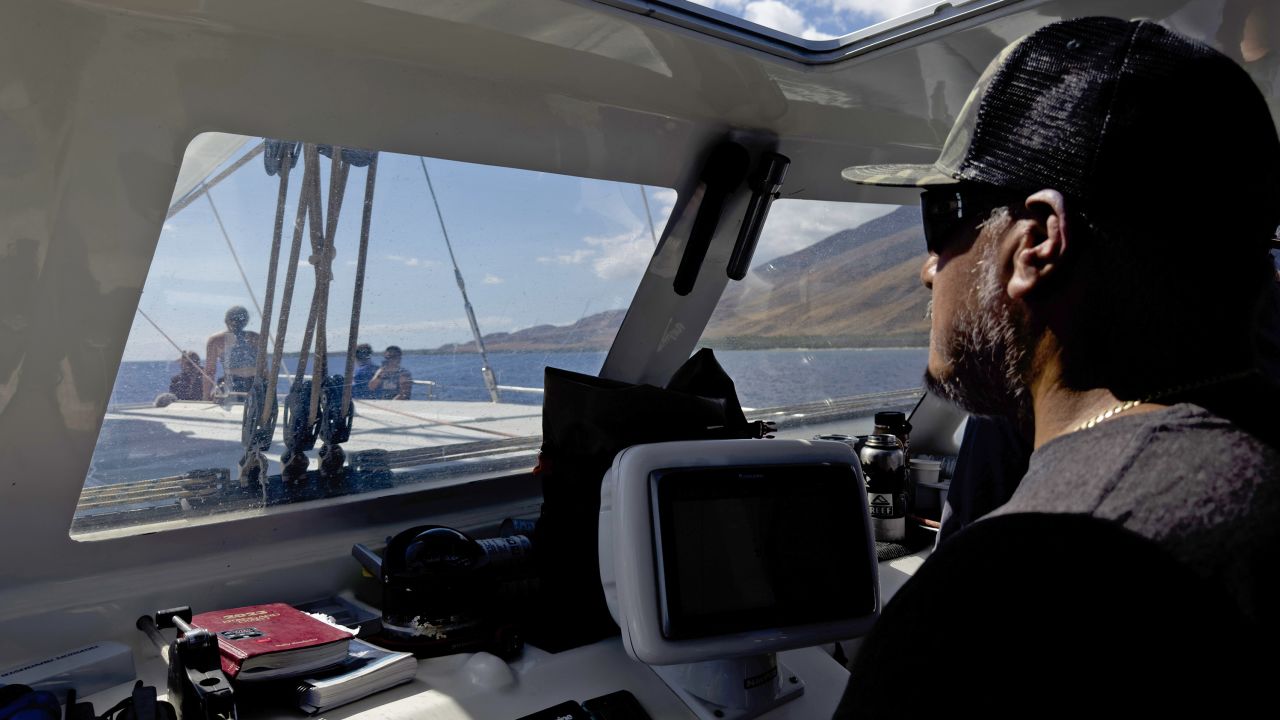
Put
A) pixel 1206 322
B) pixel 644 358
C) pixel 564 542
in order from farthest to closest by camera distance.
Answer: pixel 644 358
pixel 564 542
pixel 1206 322

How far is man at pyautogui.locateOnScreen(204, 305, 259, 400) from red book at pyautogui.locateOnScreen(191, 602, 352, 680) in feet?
1.69

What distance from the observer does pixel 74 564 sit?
75.5 inches

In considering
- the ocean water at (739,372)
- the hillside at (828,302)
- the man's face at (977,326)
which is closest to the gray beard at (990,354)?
the man's face at (977,326)

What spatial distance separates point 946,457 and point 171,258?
292 centimetres

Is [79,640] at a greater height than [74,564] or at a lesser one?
lesser

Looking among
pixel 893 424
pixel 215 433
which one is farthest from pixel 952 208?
pixel 893 424

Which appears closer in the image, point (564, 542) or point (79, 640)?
point (79, 640)

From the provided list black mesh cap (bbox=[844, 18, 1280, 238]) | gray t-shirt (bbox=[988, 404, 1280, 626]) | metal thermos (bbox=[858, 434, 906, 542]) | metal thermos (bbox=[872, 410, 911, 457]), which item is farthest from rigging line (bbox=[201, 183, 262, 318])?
metal thermos (bbox=[872, 410, 911, 457])

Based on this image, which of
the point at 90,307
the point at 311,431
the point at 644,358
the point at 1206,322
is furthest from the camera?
the point at 644,358

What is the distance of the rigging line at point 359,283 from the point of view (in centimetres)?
Answer: 216

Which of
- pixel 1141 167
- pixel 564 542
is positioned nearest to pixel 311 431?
pixel 564 542

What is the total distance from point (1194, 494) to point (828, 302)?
9.25ft

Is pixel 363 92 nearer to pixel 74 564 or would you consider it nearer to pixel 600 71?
pixel 600 71

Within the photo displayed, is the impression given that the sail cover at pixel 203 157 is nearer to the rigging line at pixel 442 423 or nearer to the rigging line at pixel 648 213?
the rigging line at pixel 442 423
